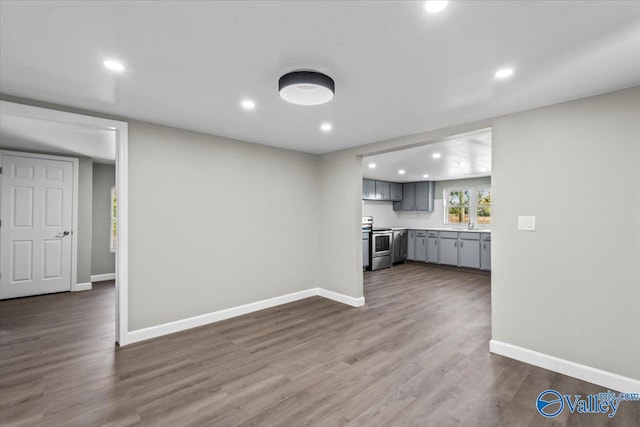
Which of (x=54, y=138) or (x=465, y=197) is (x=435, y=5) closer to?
(x=54, y=138)

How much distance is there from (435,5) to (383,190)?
277 inches

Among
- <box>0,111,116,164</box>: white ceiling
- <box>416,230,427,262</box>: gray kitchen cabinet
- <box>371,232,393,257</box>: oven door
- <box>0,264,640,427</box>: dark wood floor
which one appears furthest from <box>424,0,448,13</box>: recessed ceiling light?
<box>416,230,427,262</box>: gray kitchen cabinet

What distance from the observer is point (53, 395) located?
2.25 meters

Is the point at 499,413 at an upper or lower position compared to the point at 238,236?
lower

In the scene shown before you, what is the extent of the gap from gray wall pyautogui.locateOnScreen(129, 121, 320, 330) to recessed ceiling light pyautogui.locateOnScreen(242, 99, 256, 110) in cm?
117

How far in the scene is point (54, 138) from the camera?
4.17 m

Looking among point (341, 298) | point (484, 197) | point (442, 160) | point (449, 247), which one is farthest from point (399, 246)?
point (341, 298)

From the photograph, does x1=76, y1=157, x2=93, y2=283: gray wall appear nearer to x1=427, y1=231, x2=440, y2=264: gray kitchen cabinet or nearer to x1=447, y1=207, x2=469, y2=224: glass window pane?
x1=427, y1=231, x2=440, y2=264: gray kitchen cabinet

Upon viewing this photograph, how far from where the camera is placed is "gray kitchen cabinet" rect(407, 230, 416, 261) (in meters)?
A: 8.34

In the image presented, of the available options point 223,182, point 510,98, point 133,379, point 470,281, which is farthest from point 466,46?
point 470,281

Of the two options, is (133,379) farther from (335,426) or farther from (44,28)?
(44,28)

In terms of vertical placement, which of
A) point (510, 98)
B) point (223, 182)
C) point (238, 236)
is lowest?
point (238, 236)

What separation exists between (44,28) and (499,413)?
3.73 m

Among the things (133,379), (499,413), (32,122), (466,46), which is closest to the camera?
(466,46)
